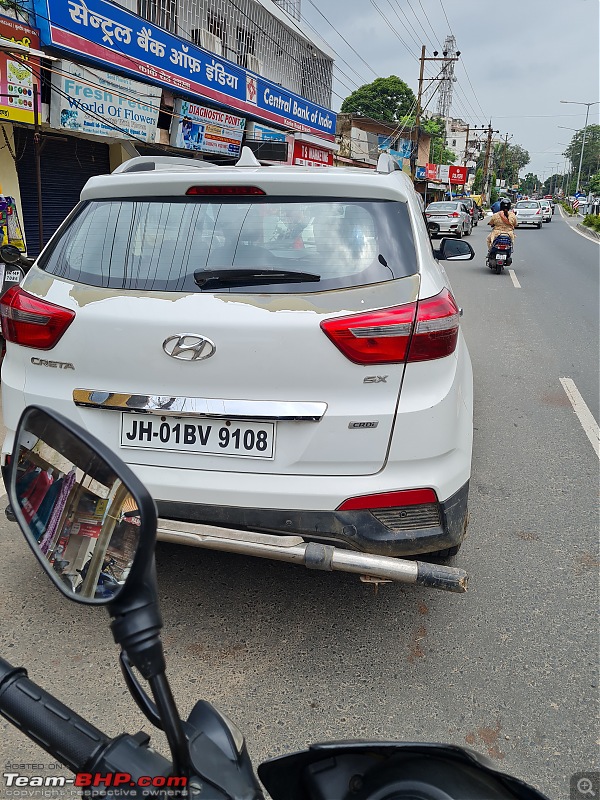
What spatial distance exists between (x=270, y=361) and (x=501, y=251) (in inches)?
548

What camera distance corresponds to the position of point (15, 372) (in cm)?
276

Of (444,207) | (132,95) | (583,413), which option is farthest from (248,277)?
(444,207)

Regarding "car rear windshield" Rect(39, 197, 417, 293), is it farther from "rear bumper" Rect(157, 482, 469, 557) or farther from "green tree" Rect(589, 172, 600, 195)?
"green tree" Rect(589, 172, 600, 195)

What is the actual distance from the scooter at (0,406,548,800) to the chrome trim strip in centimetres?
115

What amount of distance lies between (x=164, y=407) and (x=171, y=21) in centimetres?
1471

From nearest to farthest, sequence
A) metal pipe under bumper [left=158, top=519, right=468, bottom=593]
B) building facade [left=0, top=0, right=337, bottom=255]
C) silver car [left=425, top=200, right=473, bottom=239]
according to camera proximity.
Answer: metal pipe under bumper [left=158, top=519, right=468, bottom=593] < building facade [left=0, top=0, right=337, bottom=255] < silver car [left=425, top=200, right=473, bottom=239]

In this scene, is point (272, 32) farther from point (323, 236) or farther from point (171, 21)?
point (323, 236)

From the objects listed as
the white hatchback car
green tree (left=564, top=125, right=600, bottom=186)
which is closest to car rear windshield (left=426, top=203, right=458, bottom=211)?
the white hatchback car

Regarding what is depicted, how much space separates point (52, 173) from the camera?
10.2 m

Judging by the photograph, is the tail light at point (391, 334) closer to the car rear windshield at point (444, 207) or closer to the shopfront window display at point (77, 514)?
the shopfront window display at point (77, 514)

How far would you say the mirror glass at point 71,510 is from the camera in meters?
1.10

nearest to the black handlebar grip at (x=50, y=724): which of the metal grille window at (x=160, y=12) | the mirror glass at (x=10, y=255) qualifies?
the mirror glass at (x=10, y=255)

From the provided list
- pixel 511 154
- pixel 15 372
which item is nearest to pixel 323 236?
pixel 15 372

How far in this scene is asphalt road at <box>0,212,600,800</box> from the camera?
227cm
